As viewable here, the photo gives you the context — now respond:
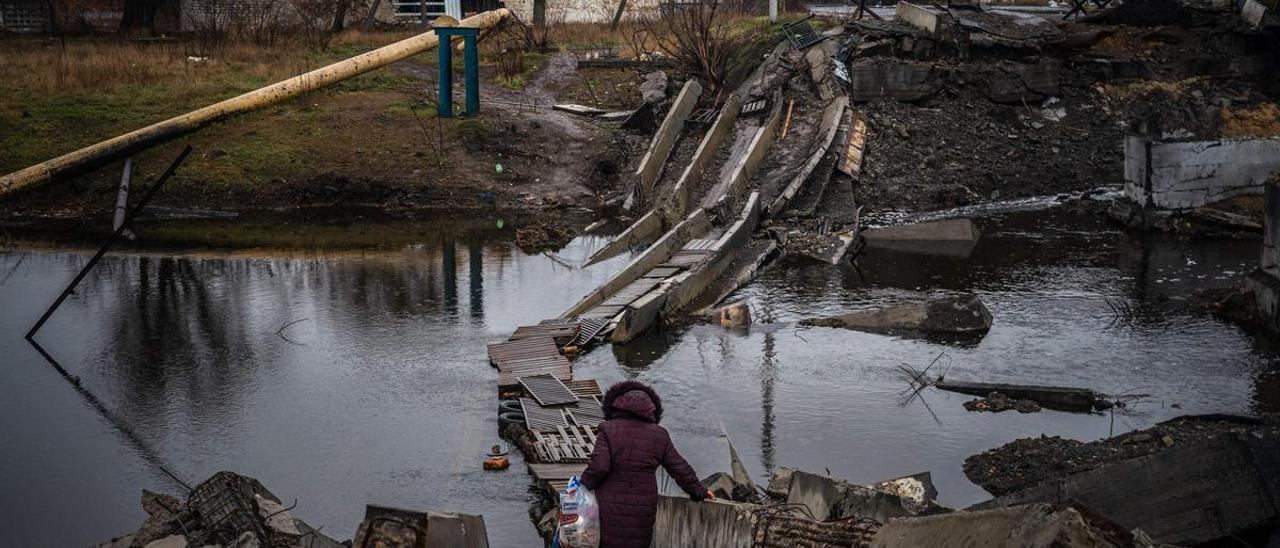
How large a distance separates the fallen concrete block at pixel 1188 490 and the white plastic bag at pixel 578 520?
247 centimetres

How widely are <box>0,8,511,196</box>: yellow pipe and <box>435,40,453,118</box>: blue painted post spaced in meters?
1.01

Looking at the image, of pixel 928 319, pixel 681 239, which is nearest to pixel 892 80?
pixel 681 239

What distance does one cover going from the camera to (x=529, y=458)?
335 inches

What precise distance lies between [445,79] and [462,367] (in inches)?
436

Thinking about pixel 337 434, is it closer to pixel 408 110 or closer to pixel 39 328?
pixel 39 328

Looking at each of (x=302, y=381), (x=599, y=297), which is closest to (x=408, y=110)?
(x=599, y=297)

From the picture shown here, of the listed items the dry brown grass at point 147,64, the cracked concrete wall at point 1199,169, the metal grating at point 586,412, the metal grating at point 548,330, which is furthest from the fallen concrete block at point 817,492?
the dry brown grass at point 147,64

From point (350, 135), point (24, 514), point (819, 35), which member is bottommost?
point (24, 514)

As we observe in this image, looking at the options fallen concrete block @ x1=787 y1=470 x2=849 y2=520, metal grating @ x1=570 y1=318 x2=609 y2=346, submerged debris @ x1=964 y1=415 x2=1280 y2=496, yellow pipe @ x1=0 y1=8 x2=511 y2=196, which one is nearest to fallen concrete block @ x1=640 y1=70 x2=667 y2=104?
yellow pipe @ x1=0 y1=8 x2=511 y2=196

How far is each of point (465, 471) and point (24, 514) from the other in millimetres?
2919

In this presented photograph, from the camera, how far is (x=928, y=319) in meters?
11.9

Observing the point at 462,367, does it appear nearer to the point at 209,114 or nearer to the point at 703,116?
the point at 703,116

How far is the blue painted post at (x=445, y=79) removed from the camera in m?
20.7

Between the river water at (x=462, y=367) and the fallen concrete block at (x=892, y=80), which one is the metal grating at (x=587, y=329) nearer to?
the river water at (x=462, y=367)
